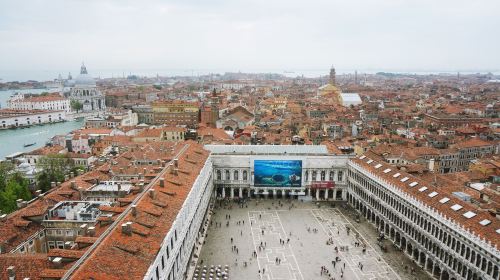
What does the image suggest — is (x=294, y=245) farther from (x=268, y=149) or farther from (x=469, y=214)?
(x=268, y=149)

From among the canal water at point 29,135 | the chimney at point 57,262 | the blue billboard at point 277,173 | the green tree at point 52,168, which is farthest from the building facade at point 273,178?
the canal water at point 29,135

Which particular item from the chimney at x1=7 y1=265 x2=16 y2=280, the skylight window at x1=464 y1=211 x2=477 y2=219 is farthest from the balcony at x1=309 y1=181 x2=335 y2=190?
the chimney at x1=7 y1=265 x2=16 y2=280

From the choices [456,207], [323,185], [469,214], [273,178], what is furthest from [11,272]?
[323,185]

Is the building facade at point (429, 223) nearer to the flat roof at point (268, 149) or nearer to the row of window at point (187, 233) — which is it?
the flat roof at point (268, 149)

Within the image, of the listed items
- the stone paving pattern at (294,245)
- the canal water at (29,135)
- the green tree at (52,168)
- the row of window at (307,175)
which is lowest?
the stone paving pattern at (294,245)

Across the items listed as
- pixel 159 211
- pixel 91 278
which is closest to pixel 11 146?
pixel 159 211

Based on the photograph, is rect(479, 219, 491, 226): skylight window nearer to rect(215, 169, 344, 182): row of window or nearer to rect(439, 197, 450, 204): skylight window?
rect(439, 197, 450, 204): skylight window
